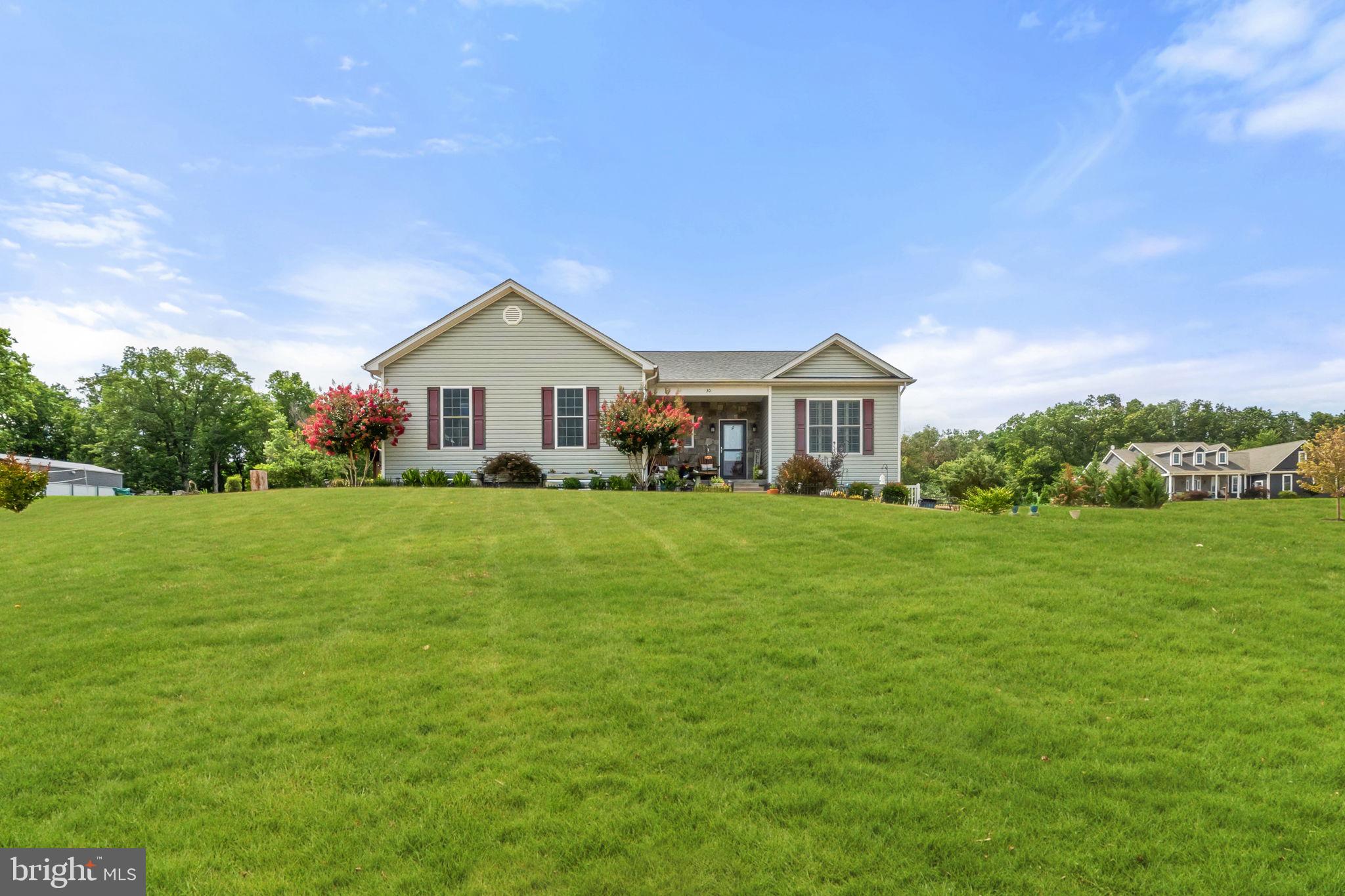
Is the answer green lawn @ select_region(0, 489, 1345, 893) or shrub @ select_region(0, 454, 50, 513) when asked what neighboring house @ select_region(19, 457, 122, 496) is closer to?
shrub @ select_region(0, 454, 50, 513)

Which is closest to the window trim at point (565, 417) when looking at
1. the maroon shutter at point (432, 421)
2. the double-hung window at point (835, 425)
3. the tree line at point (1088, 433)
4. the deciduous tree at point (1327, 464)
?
the maroon shutter at point (432, 421)

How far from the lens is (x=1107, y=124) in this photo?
14.0 meters

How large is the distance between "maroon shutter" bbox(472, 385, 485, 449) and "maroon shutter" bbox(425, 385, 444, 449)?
103 centimetres

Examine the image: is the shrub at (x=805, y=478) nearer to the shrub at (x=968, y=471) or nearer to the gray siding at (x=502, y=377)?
the gray siding at (x=502, y=377)

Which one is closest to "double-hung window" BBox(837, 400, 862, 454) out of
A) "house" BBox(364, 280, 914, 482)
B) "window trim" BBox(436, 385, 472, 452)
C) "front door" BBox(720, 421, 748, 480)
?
"house" BBox(364, 280, 914, 482)

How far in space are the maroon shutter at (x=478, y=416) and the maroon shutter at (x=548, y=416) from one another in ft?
6.13

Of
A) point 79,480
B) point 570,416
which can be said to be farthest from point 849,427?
point 79,480

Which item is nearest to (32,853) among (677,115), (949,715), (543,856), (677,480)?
(543,856)

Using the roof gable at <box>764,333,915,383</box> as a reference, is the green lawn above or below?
below

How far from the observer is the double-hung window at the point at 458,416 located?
751 inches

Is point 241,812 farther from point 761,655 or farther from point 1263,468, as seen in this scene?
point 1263,468

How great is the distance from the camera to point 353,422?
17.5 m

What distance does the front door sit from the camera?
21812 mm

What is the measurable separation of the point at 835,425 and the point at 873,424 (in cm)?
129
